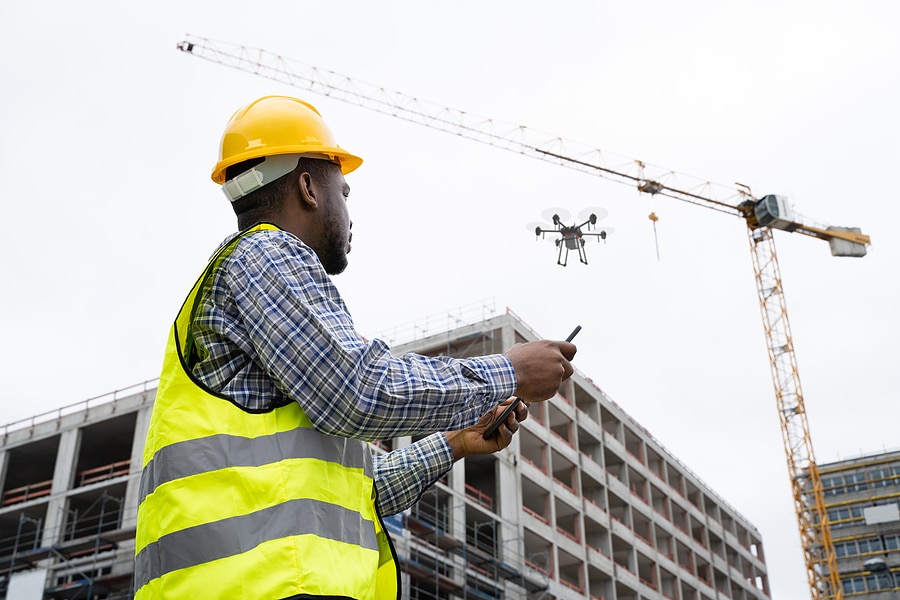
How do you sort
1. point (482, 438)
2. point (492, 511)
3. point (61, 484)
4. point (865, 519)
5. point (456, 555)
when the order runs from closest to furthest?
point (482, 438) < point (61, 484) < point (456, 555) < point (492, 511) < point (865, 519)

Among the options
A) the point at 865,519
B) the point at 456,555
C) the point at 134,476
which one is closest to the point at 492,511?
the point at 456,555

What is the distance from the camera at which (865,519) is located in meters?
70.3

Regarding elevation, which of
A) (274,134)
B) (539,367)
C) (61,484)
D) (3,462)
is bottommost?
(539,367)

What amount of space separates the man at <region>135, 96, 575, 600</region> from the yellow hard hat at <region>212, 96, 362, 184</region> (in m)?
0.31

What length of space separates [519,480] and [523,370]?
37017 millimetres

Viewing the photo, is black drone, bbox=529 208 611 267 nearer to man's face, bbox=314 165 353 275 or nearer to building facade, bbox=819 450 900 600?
man's face, bbox=314 165 353 275

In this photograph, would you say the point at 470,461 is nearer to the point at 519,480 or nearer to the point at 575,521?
the point at 519,480

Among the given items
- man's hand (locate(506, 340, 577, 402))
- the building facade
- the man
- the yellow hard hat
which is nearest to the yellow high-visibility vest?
the man

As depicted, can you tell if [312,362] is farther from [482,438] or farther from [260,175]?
[482,438]

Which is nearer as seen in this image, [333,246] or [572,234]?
[333,246]

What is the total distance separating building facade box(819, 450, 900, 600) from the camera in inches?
2726

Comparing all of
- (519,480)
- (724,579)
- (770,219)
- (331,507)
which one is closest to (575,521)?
(519,480)

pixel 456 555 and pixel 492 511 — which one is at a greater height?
pixel 492 511

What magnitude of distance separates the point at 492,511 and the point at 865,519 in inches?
1683
